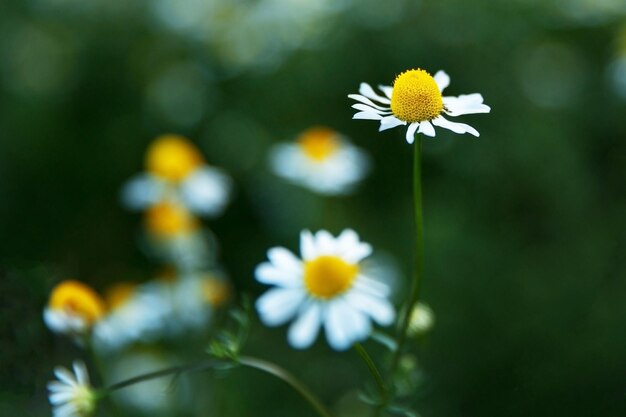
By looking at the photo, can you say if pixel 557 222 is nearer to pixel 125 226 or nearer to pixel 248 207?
pixel 248 207

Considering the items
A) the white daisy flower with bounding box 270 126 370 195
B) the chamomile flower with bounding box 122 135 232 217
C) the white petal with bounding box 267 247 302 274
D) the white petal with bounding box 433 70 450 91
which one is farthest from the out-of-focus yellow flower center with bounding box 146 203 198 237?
the white petal with bounding box 433 70 450 91

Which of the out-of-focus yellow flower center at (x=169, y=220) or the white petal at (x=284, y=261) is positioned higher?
the out-of-focus yellow flower center at (x=169, y=220)

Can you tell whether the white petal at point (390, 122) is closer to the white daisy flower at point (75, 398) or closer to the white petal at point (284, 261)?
the white petal at point (284, 261)

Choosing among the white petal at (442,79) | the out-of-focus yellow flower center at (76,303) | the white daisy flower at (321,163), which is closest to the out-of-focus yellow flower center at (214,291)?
the white daisy flower at (321,163)

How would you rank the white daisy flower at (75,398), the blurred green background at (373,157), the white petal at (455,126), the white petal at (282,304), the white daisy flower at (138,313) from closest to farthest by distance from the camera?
1. the white petal at (455,126)
2. the white daisy flower at (75,398)
3. the white petal at (282,304)
4. the white daisy flower at (138,313)
5. the blurred green background at (373,157)

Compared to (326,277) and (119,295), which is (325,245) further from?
(119,295)

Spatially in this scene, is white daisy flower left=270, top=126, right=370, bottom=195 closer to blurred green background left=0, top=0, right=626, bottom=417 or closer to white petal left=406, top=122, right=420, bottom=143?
blurred green background left=0, top=0, right=626, bottom=417
